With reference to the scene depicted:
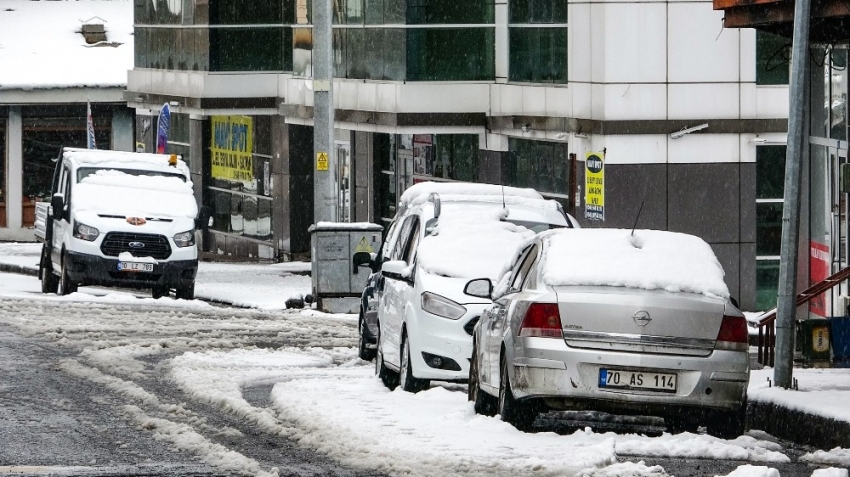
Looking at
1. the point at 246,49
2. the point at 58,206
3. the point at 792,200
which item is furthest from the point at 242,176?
the point at 792,200

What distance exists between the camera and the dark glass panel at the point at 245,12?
136 feet

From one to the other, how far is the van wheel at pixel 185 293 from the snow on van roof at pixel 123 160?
6.25 feet

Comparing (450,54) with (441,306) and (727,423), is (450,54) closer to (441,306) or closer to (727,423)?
(441,306)

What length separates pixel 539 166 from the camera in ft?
101

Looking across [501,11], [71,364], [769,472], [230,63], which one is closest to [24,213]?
[230,63]

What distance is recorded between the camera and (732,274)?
28703 mm

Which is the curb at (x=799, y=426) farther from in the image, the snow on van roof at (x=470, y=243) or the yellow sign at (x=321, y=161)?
the yellow sign at (x=321, y=161)

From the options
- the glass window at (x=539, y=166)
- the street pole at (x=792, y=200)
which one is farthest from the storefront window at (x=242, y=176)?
the street pole at (x=792, y=200)

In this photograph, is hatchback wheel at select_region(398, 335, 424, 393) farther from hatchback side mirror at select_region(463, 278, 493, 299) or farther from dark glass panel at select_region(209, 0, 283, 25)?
dark glass panel at select_region(209, 0, 283, 25)

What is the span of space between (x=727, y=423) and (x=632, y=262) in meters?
1.24

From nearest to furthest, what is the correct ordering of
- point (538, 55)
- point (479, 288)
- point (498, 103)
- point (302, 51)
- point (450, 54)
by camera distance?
1. point (479, 288)
2. point (538, 55)
3. point (498, 103)
4. point (450, 54)
5. point (302, 51)

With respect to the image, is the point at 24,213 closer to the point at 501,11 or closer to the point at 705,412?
the point at 501,11

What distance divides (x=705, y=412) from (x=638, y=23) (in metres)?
16.7

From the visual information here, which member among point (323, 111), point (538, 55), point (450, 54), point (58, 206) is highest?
point (450, 54)
